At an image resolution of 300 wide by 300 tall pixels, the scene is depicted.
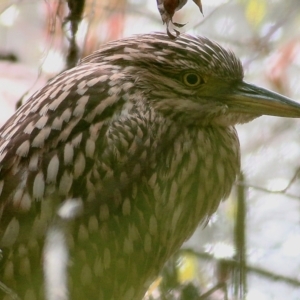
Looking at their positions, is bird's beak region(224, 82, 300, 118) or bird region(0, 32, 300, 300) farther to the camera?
bird's beak region(224, 82, 300, 118)

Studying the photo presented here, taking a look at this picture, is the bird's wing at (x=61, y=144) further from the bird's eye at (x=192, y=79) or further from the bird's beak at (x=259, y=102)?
the bird's beak at (x=259, y=102)

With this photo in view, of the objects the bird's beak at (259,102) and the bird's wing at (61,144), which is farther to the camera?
the bird's beak at (259,102)

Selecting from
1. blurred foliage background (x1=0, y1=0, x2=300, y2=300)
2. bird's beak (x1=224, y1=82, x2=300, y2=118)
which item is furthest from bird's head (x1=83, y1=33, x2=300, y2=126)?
blurred foliage background (x1=0, y1=0, x2=300, y2=300)

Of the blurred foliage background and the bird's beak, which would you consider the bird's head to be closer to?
the bird's beak

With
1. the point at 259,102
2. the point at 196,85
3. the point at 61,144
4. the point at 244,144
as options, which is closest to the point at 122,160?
the point at 61,144

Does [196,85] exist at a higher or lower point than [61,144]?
higher

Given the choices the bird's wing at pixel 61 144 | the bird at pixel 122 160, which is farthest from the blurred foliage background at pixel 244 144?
the bird's wing at pixel 61 144

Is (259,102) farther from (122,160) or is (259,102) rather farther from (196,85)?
(122,160)
